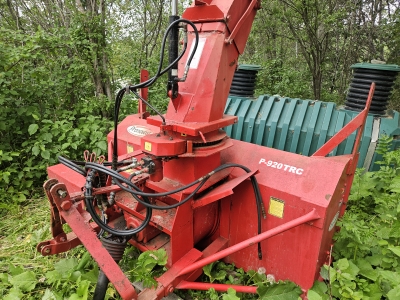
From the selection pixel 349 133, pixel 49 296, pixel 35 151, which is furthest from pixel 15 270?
pixel 349 133

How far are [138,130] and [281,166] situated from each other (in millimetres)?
1694

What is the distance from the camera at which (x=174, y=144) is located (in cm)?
186

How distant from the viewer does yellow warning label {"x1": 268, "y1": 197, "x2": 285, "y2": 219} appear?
6.86 ft

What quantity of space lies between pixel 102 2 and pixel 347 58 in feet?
21.5

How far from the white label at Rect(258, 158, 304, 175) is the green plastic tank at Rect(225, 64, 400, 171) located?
159 cm

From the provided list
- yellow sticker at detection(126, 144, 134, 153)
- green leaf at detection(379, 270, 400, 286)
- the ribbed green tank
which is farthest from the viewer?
the ribbed green tank

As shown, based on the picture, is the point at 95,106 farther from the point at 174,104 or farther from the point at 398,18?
the point at 398,18

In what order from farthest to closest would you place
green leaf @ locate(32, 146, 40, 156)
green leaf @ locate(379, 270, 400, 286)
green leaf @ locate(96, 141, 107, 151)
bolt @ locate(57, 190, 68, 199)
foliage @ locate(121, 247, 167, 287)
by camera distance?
1. green leaf @ locate(96, 141, 107, 151)
2. green leaf @ locate(32, 146, 40, 156)
3. foliage @ locate(121, 247, 167, 287)
4. green leaf @ locate(379, 270, 400, 286)
5. bolt @ locate(57, 190, 68, 199)

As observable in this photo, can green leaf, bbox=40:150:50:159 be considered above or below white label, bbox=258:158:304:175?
below

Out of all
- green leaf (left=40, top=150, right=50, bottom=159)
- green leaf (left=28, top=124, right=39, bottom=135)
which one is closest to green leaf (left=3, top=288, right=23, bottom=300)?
green leaf (left=40, top=150, right=50, bottom=159)

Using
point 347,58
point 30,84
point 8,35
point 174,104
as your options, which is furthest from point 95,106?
point 347,58

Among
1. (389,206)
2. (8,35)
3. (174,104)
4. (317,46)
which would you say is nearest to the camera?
(174,104)

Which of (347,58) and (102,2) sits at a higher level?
(102,2)

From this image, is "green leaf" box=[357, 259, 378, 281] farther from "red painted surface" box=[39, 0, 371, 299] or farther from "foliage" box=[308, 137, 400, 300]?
"red painted surface" box=[39, 0, 371, 299]
